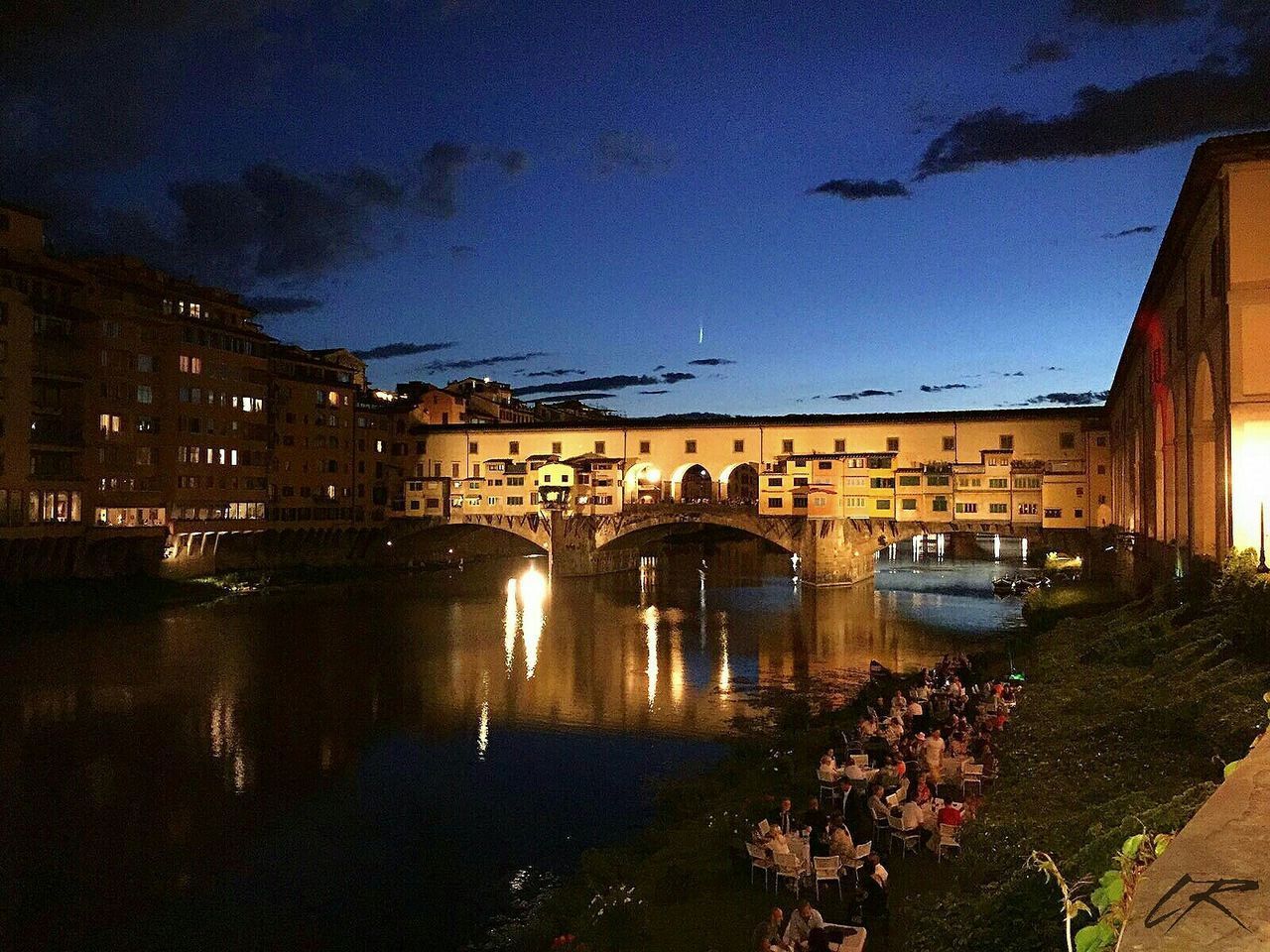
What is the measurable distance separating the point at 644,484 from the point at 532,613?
1903 centimetres

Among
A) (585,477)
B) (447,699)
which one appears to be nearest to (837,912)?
(447,699)

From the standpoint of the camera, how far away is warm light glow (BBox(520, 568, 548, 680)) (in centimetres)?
3209

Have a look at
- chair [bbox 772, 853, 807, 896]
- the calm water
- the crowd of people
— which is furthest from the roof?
the calm water

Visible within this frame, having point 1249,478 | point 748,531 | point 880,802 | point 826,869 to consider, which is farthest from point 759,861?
point 748,531

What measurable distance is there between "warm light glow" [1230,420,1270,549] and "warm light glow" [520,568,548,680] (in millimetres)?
19464

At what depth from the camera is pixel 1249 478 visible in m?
14.9

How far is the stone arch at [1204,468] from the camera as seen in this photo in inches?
679

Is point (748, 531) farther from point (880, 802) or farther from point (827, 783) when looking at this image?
point (880, 802)

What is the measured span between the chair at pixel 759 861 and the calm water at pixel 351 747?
391 centimetres

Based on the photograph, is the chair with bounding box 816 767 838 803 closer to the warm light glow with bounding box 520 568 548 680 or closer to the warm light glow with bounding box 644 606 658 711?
the warm light glow with bounding box 644 606 658 711

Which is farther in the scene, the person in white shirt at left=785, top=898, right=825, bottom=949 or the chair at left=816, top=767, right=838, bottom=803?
the chair at left=816, top=767, right=838, bottom=803

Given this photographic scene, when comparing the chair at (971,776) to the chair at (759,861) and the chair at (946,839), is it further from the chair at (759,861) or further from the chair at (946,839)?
the chair at (759,861)

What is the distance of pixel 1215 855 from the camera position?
3607 millimetres

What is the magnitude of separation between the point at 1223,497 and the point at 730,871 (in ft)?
34.4
